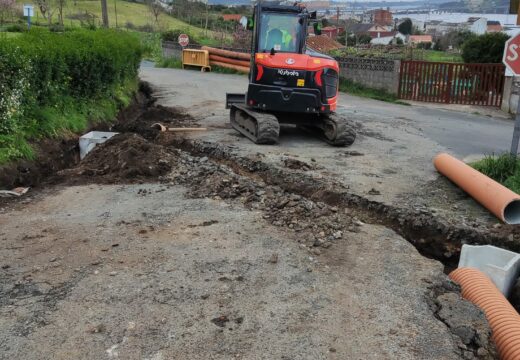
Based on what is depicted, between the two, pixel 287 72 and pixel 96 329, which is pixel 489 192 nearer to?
pixel 287 72

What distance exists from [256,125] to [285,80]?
1.07 m

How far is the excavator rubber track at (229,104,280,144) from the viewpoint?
10.3 meters

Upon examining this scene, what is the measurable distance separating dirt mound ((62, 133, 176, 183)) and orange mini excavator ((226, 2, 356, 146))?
2263 mm

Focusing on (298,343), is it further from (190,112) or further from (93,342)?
(190,112)

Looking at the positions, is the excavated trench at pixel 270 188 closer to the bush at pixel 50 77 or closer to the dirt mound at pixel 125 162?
the dirt mound at pixel 125 162

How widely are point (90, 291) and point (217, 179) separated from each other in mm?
3438

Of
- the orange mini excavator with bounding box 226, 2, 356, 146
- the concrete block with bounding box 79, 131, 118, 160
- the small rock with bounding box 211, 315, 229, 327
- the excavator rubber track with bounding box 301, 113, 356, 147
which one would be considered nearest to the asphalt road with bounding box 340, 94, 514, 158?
the excavator rubber track with bounding box 301, 113, 356, 147

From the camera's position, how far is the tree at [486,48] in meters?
19.7

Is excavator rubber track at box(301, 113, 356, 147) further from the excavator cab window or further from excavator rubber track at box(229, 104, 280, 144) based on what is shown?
the excavator cab window

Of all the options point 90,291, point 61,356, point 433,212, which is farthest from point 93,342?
point 433,212

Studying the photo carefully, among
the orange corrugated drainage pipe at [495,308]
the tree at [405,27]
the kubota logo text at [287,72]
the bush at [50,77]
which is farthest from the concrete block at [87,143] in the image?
the tree at [405,27]

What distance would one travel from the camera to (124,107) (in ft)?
47.3

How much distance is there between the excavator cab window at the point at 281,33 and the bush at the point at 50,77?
3.88 meters

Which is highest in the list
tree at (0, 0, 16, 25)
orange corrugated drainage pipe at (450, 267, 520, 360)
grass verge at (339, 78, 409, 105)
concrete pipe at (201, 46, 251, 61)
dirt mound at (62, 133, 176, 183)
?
tree at (0, 0, 16, 25)
